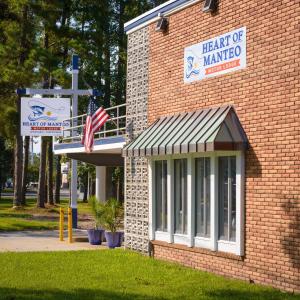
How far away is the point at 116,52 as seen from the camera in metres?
48.2

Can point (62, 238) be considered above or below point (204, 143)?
below

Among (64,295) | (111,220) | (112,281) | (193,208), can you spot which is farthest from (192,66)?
(111,220)

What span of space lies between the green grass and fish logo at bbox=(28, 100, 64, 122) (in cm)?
1710

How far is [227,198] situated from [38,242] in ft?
31.9

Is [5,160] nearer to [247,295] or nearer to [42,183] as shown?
[42,183]

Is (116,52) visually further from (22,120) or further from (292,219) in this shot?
(292,219)

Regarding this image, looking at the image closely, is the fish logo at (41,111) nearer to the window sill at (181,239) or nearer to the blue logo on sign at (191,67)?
the blue logo on sign at (191,67)

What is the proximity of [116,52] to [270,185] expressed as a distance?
37.3m

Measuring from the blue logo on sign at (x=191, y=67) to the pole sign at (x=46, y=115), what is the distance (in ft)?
59.0

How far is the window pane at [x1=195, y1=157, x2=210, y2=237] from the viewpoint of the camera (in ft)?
46.0

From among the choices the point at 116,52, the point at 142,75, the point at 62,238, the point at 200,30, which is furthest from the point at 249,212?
the point at 116,52

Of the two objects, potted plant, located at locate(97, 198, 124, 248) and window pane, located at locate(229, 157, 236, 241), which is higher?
window pane, located at locate(229, 157, 236, 241)

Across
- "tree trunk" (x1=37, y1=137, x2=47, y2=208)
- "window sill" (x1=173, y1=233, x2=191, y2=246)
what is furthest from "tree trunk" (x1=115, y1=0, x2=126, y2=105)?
"window sill" (x1=173, y1=233, x2=191, y2=246)

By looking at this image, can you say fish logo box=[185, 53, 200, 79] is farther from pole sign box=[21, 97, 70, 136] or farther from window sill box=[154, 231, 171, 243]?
pole sign box=[21, 97, 70, 136]
